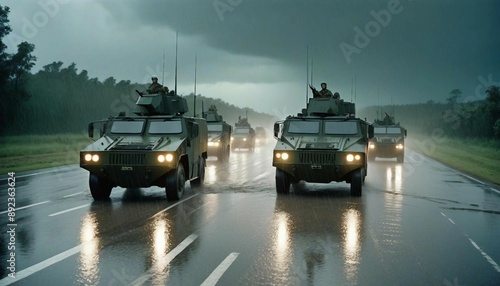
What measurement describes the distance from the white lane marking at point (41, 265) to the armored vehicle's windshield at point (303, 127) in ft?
27.0

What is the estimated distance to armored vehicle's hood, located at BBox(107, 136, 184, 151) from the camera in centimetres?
1224

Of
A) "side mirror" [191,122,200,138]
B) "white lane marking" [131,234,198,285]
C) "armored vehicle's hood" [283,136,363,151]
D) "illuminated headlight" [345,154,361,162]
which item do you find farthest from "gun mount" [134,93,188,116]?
"white lane marking" [131,234,198,285]

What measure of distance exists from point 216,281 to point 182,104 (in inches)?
423

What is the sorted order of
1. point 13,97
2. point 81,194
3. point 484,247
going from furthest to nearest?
1. point 13,97
2. point 81,194
3. point 484,247

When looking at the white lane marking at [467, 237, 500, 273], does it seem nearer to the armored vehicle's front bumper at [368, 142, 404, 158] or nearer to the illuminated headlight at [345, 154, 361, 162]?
the illuminated headlight at [345, 154, 361, 162]

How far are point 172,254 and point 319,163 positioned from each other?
6.75m

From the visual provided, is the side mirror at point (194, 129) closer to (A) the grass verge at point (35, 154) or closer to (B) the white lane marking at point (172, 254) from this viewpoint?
(B) the white lane marking at point (172, 254)

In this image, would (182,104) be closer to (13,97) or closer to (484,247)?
(484,247)

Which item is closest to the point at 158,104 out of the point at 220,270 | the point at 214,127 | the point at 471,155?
the point at 220,270

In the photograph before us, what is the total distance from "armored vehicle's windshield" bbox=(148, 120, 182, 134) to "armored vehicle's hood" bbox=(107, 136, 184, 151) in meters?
0.33

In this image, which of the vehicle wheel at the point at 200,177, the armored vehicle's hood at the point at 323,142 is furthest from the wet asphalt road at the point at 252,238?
the vehicle wheel at the point at 200,177

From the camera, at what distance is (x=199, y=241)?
26.1 feet

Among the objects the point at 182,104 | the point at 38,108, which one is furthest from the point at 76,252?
the point at 38,108

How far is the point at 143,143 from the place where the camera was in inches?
496
